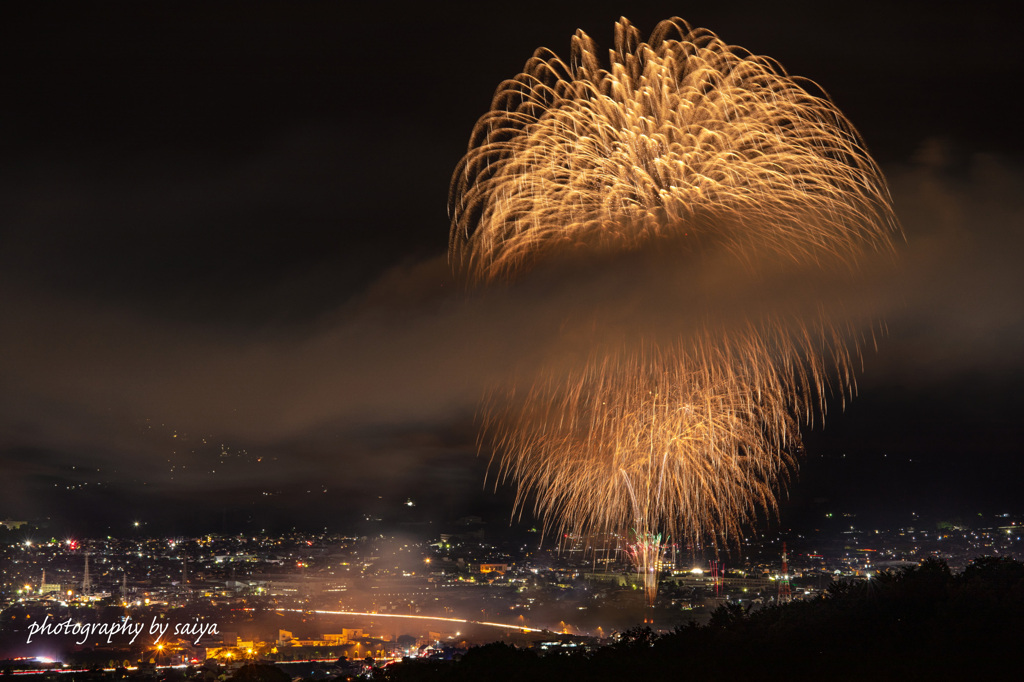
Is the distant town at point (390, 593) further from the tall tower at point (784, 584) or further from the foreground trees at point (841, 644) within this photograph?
the foreground trees at point (841, 644)

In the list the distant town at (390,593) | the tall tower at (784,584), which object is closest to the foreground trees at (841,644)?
the distant town at (390,593)

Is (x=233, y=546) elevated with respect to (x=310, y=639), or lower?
elevated

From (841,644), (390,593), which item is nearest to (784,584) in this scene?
(841,644)

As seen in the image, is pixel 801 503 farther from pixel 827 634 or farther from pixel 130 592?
pixel 827 634

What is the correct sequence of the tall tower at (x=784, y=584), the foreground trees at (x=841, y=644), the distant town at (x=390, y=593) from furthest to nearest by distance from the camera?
the distant town at (x=390, y=593), the tall tower at (x=784, y=584), the foreground trees at (x=841, y=644)

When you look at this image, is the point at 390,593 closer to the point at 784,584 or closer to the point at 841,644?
the point at 784,584

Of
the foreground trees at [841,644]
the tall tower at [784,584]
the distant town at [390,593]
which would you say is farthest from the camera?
the distant town at [390,593]

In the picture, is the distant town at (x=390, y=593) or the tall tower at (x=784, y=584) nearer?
the tall tower at (x=784, y=584)

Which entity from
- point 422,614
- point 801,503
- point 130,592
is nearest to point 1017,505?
point 801,503

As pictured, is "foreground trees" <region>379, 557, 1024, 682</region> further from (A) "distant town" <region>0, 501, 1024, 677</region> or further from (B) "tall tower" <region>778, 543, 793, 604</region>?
(B) "tall tower" <region>778, 543, 793, 604</region>
